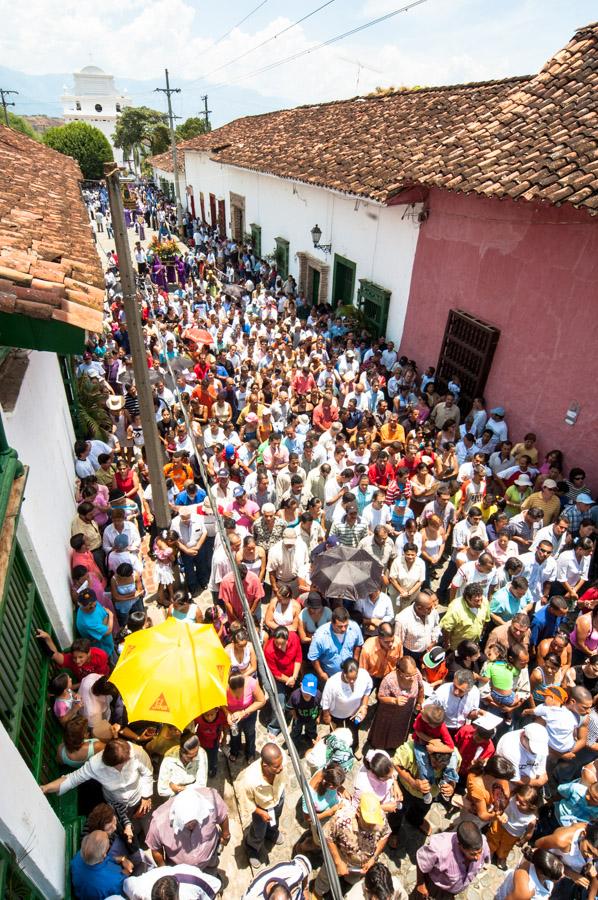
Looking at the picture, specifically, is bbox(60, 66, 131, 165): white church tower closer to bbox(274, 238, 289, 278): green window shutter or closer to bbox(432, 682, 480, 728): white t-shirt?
bbox(274, 238, 289, 278): green window shutter

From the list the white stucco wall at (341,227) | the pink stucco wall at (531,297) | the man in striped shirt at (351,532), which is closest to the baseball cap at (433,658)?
the man in striped shirt at (351,532)

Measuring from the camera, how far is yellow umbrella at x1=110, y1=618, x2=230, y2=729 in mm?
3926

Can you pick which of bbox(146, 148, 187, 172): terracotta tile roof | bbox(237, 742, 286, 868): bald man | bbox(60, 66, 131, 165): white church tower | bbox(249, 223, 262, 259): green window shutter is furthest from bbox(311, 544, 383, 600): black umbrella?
bbox(60, 66, 131, 165): white church tower

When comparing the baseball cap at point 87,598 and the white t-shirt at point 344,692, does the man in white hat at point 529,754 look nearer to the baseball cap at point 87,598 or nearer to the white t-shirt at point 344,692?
→ the white t-shirt at point 344,692

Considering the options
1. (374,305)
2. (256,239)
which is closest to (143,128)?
(256,239)

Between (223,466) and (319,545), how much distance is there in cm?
198

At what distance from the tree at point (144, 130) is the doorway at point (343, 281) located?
4671cm

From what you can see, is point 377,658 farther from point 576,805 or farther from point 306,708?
point 576,805

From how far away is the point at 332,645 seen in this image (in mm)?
4715

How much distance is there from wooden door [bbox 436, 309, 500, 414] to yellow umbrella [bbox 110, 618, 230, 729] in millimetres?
7027

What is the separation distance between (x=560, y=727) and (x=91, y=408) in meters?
8.50

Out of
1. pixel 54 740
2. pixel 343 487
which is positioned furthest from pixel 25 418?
pixel 343 487

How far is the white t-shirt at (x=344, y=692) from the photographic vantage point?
4.43 m

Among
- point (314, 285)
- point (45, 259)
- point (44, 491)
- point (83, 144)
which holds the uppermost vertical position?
point (83, 144)
